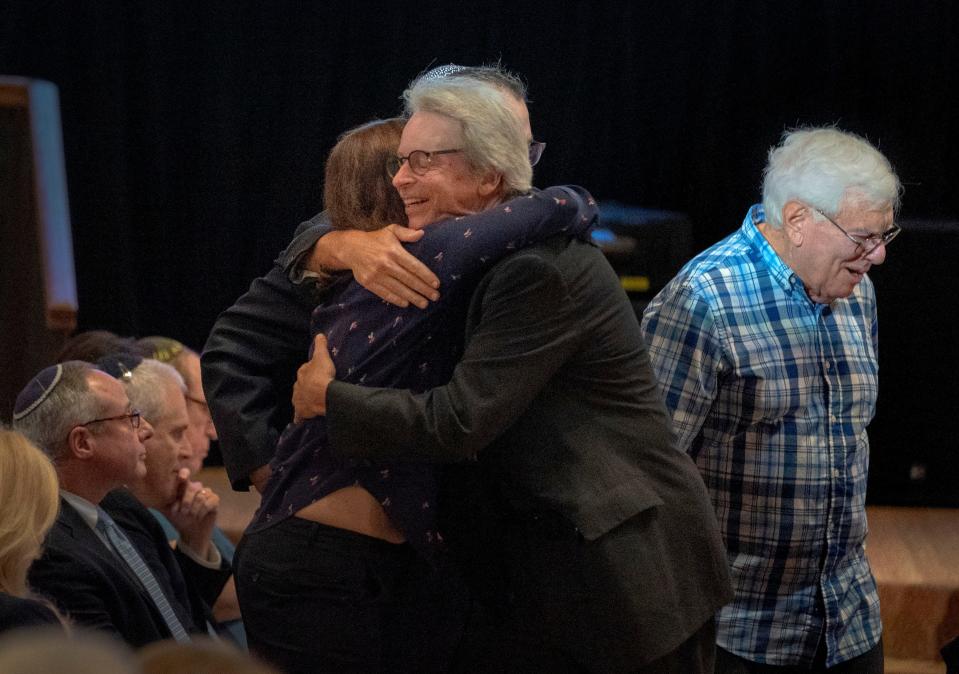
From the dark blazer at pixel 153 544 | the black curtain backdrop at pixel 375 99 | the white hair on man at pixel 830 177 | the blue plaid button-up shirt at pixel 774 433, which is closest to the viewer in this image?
the blue plaid button-up shirt at pixel 774 433

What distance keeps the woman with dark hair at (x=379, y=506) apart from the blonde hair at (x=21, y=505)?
0.30 metres

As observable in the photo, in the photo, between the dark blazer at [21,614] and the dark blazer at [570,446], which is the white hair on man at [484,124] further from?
the dark blazer at [21,614]

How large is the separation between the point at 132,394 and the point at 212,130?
78.7 inches

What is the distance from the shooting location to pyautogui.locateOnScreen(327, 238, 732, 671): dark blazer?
1.86 m

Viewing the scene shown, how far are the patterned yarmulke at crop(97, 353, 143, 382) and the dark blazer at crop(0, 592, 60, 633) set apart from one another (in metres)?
1.18

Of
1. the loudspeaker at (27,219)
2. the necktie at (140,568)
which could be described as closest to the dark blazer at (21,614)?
the necktie at (140,568)

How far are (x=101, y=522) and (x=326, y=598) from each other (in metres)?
0.85

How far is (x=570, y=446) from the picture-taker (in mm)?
1917

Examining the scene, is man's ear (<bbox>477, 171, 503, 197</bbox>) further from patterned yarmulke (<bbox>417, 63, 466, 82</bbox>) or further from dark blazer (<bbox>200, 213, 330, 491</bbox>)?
dark blazer (<bbox>200, 213, 330, 491</bbox>)

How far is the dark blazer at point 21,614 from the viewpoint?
74.0 inches

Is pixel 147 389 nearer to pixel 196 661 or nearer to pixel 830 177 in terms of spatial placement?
pixel 830 177

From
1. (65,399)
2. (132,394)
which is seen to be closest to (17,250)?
(132,394)

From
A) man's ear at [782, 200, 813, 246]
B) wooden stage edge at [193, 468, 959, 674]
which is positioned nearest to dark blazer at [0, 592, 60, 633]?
man's ear at [782, 200, 813, 246]

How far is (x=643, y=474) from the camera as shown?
1942mm
